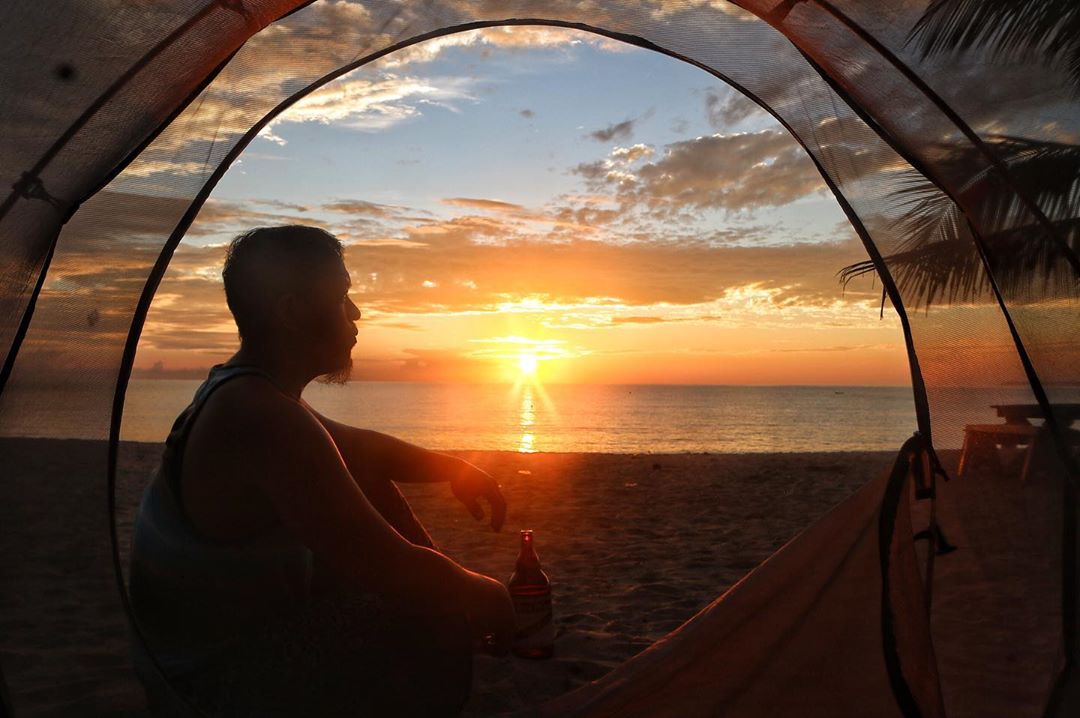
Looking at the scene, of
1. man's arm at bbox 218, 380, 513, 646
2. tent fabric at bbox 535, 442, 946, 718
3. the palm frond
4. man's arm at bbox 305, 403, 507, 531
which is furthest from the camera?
tent fabric at bbox 535, 442, 946, 718

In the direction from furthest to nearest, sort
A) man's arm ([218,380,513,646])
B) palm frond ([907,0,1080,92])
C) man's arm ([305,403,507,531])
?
1. man's arm ([305,403,507,531])
2. palm frond ([907,0,1080,92])
3. man's arm ([218,380,513,646])

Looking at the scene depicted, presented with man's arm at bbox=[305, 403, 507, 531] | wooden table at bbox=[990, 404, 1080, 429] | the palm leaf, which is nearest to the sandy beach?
man's arm at bbox=[305, 403, 507, 531]

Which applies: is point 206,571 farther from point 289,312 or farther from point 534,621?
point 534,621

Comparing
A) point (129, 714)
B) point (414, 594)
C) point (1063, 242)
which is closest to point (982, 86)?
point (1063, 242)

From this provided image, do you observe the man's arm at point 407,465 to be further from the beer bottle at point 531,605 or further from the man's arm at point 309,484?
the man's arm at point 309,484

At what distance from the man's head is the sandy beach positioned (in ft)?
2.94

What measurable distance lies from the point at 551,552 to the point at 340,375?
412cm

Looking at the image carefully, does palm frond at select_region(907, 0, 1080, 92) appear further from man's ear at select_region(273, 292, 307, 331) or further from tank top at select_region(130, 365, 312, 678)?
tank top at select_region(130, 365, 312, 678)

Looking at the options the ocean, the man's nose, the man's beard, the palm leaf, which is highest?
the palm leaf

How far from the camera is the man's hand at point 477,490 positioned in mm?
2264

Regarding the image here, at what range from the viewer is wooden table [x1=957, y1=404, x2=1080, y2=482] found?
202cm

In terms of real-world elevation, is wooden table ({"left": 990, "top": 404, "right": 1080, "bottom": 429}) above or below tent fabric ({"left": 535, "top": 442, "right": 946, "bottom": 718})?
above

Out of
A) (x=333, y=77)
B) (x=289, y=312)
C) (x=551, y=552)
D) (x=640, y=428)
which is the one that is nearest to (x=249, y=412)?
(x=289, y=312)

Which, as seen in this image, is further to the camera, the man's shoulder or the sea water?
the sea water
